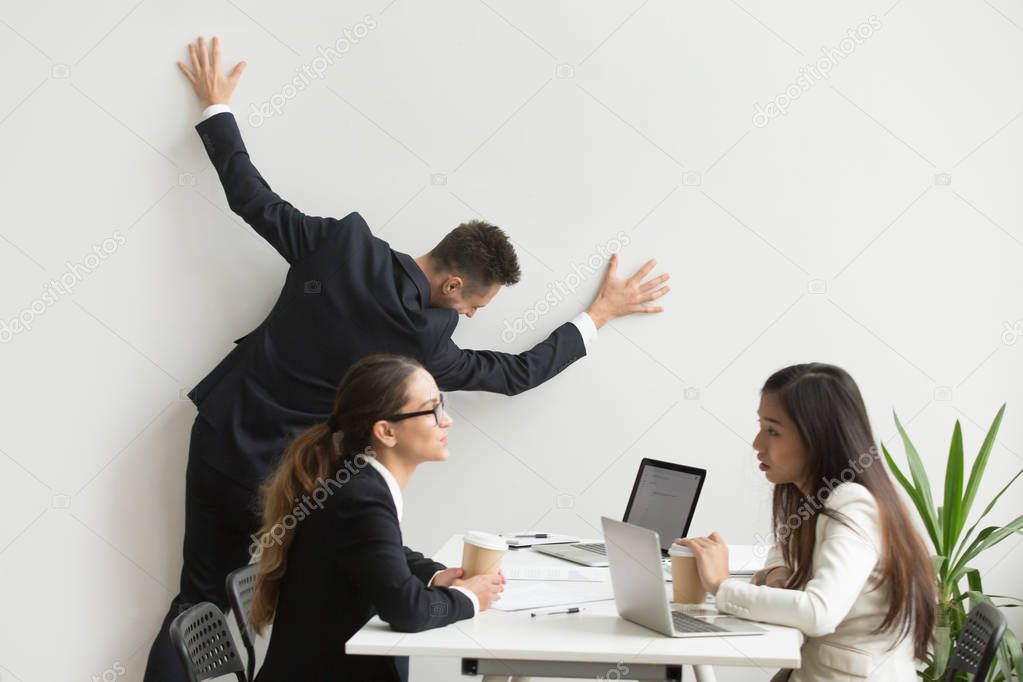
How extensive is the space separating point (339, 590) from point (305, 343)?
4.07 feet

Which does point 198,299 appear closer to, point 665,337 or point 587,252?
point 587,252

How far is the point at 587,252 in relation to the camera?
3.45m

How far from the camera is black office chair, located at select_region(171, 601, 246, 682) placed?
2.06 m

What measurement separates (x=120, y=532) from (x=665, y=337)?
78.3 inches

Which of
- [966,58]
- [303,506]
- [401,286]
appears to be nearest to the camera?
[303,506]

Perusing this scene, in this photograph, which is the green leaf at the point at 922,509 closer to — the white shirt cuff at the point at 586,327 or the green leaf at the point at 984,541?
the green leaf at the point at 984,541

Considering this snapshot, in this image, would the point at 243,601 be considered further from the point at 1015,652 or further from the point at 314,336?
the point at 1015,652

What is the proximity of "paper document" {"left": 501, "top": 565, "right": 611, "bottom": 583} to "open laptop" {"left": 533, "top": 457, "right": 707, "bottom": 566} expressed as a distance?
4.0 inches

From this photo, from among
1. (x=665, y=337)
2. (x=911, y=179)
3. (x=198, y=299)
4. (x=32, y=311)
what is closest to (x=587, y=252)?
(x=665, y=337)

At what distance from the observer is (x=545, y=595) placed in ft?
7.37

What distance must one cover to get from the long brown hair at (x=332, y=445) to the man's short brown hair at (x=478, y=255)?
0.95m

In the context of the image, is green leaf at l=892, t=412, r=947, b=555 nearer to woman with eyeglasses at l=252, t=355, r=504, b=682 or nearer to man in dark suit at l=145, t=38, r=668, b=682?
man in dark suit at l=145, t=38, r=668, b=682

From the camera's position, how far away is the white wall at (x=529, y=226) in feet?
11.2

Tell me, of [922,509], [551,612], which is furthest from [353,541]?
[922,509]
